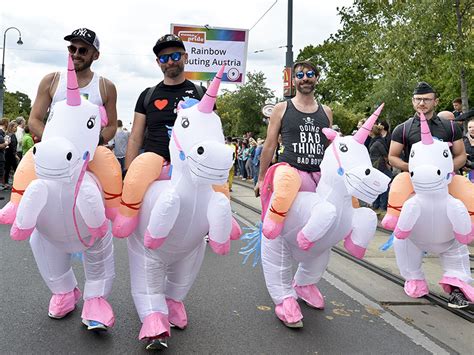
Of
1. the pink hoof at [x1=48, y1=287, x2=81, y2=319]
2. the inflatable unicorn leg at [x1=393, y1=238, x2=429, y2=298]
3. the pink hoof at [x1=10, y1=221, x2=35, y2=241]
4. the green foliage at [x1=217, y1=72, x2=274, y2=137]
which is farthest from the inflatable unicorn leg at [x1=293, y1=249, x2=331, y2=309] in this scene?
the green foliage at [x1=217, y1=72, x2=274, y2=137]

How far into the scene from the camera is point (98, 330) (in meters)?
3.33

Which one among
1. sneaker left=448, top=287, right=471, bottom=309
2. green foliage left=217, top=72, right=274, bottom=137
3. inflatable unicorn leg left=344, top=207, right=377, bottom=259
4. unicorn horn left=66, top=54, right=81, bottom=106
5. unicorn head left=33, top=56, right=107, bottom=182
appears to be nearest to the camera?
unicorn head left=33, top=56, right=107, bottom=182

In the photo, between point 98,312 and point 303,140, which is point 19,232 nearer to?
point 98,312

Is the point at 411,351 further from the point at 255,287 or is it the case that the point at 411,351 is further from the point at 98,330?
the point at 98,330

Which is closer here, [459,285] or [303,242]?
[303,242]

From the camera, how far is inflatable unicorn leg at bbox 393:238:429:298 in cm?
435

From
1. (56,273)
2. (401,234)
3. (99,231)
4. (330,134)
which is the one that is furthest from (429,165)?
(56,273)

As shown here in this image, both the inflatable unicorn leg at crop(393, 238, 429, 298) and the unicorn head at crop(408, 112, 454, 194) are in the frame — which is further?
the inflatable unicorn leg at crop(393, 238, 429, 298)

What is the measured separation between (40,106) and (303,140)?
1870 millimetres

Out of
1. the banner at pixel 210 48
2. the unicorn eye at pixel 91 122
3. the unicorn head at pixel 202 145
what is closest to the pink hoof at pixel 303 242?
the unicorn head at pixel 202 145

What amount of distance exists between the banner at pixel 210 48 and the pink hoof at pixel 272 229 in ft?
37.1

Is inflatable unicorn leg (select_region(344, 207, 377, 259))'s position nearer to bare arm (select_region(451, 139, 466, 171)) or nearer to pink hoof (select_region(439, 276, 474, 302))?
pink hoof (select_region(439, 276, 474, 302))

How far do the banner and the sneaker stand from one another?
1108 cm

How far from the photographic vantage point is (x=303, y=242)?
3469 mm
